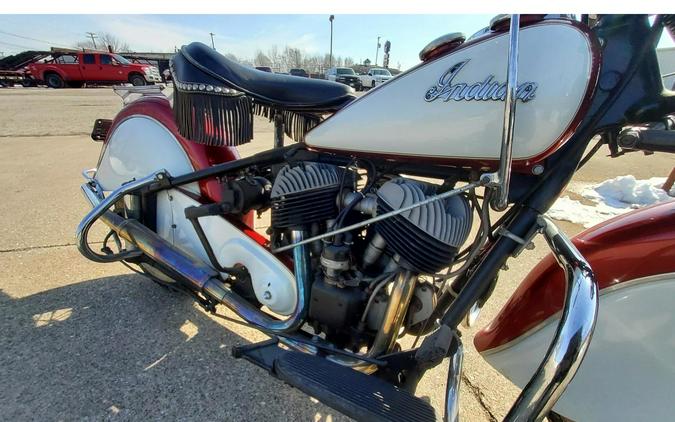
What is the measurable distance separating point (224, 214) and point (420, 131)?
958 millimetres

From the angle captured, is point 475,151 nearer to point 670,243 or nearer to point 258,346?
point 670,243

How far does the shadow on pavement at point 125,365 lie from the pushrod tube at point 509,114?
4.18 ft

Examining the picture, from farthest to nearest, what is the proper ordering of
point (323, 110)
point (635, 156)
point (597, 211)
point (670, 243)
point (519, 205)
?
point (635, 156), point (597, 211), point (323, 110), point (519, 205), point (670, 243)

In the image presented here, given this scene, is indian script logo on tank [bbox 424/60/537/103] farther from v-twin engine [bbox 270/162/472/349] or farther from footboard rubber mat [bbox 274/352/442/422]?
footboard rubber mat [bbox 274/352/442/422]

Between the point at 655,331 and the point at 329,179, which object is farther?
the point at 329,179

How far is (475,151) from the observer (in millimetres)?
1121

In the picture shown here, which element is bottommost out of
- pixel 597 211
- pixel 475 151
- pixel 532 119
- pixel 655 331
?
pixel 597 211

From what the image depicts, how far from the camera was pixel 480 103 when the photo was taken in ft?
3.56

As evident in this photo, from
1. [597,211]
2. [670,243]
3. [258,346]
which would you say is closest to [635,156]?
[597,211]

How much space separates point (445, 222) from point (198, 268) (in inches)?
46.9

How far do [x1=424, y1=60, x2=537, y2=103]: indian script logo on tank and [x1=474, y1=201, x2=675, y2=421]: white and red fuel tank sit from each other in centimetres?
53

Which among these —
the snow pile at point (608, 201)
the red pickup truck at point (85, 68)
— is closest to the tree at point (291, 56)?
the red pickup truck at point (85, 68)

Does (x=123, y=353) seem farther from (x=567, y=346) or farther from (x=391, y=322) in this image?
(x=567, y=346)

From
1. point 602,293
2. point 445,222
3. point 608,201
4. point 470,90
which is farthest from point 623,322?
point 608,201
